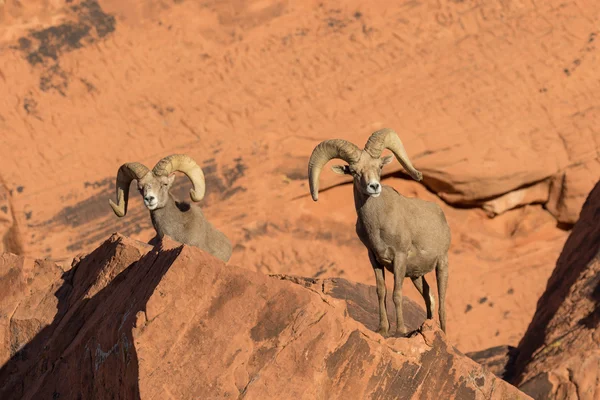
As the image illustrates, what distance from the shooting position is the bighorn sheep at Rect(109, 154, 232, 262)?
12.7 meters

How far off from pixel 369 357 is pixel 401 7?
1658 centimetres

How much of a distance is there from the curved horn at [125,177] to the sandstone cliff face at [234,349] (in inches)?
110

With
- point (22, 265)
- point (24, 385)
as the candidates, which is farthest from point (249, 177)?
point (24, 385)

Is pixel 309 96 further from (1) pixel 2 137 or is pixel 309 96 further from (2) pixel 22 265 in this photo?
(2) pixel 22 265

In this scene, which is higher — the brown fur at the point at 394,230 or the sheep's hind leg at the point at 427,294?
the brown fur at the point at 394,230

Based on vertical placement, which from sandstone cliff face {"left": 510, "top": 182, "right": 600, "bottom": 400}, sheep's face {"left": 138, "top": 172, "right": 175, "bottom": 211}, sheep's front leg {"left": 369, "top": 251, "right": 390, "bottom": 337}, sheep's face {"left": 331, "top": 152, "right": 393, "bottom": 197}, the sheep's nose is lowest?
sandstone cliff face {"left": 510, "top": 182, "right": 600, "bottom": 400}

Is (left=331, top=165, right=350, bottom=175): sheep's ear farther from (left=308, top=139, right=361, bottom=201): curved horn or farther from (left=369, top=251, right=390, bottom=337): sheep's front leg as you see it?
(left=369, top=251, right=390, bottom=337): sheep's front leg

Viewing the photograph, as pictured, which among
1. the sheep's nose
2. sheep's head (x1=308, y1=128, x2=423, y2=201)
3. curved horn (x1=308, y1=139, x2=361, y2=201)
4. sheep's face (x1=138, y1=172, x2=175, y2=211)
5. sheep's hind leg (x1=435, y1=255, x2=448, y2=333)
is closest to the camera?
the sheep's nose

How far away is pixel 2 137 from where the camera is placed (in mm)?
21719

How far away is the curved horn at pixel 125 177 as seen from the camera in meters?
12.7

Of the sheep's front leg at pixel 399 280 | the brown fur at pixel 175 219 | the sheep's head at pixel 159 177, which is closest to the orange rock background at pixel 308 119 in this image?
the brown fur at pixel 175 219

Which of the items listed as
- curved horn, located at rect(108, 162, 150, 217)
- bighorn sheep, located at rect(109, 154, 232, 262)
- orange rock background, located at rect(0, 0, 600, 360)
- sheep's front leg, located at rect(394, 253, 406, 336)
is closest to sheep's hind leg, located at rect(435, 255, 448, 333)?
sheep's front leg, located at rect(394, 253, 406, 336)

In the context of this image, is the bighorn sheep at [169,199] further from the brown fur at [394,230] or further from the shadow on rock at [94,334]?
the brown fur at [394,230]

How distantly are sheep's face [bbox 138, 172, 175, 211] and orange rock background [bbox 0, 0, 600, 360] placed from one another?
700 cm
